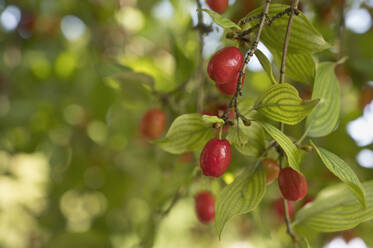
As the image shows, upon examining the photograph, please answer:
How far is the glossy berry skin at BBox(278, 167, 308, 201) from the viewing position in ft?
2.05

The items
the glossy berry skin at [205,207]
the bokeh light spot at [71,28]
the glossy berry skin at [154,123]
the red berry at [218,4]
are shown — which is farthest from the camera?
the bokeh light spot at [71,28]

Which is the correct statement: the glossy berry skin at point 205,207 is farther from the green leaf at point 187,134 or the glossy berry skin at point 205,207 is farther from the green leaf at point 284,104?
the green leaf at point 284,104

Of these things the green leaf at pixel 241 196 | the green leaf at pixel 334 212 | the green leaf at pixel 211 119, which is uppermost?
the green leaf at pixel 211 119

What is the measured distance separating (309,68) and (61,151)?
1248mm

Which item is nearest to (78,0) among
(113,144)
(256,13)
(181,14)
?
(181,14)

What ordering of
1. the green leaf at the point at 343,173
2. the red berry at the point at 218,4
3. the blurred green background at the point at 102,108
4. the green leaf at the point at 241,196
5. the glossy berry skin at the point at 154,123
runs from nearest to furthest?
the green leaf at the point at 343,173
the green leaf at the point at 241,196
the red berry at the point at 218,4
the glossy berry skin at the point at 154,123
the blurred green background at the point at 102,108

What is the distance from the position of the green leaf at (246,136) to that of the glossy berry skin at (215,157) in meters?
0.04

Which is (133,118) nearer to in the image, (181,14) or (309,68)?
(181,14)

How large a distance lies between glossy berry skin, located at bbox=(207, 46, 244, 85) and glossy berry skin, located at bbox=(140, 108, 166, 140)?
0.43m

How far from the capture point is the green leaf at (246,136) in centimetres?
64

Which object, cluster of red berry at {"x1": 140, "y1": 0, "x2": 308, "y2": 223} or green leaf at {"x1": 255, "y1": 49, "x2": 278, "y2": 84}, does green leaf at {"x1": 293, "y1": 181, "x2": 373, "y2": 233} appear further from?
green leaf at {"x1": 255, "y1": 49, "x2": 278, "y2": 84}

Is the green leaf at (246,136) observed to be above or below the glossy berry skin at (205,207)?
above

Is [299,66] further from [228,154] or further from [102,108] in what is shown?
[102,108]

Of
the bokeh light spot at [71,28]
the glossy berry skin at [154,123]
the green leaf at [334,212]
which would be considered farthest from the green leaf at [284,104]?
the bokeh light spot at [71,28]
